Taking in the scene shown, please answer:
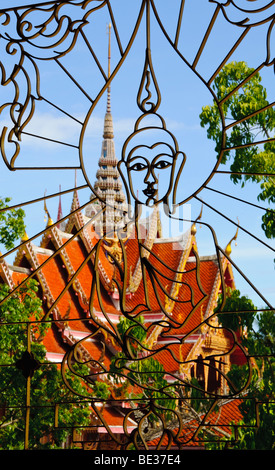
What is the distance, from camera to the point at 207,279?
14391 millimetres

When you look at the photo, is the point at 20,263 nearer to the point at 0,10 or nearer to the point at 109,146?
the point at 109,146

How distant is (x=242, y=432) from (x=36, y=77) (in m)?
5.92

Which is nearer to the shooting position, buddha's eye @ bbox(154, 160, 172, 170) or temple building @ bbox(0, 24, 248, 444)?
buddha's eye @ bbox(154, 160, 172, 170)

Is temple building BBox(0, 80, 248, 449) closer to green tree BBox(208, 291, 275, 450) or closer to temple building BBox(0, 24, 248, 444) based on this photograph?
temple building BBox(0, 24, 248, 444)

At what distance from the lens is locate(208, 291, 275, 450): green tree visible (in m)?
7.71

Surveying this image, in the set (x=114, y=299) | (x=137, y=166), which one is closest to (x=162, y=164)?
(x=137, y=166)

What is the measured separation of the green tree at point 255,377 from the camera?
7.71 meters

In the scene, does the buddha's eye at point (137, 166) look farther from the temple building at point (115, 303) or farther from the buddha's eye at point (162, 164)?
the temple building at point (115, 303)

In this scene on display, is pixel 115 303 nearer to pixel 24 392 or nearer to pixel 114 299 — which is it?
pixel 114 299

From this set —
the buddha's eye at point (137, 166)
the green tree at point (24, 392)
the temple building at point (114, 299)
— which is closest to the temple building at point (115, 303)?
the temple building at point (114, 299)

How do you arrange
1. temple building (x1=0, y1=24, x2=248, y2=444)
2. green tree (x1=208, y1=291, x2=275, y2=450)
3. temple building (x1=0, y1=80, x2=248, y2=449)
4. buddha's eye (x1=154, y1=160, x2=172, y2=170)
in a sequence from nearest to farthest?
buddha's eye (x1=154, y1=160, x2=172, y2=170) < green tree (x1=208, y1=291, x2=275, y2=450) < temple building (x1=0, y1=24, x2=248, y2=444) < temple building (x1=0, y1=80, x2=248, y2=449)

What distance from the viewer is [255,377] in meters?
8.46

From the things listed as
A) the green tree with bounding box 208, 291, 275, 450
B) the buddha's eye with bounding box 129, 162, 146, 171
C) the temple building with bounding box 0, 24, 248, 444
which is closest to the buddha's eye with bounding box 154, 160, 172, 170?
the buddha's eye with bounding box 129, 162, 146, 171
